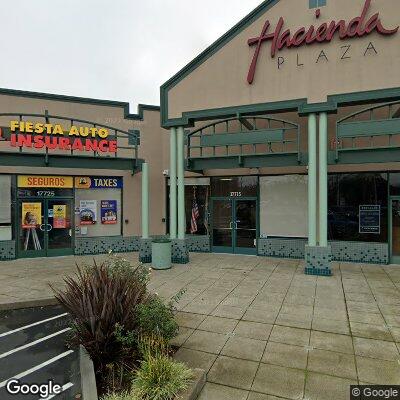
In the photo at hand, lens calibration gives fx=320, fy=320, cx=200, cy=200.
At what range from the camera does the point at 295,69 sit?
38.3 feet

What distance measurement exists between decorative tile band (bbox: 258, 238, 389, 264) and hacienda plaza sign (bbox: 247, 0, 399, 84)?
6.96 metres

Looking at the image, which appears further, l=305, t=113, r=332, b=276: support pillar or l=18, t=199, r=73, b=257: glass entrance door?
l=18, t=199, r=73, b=257: glass entrance door

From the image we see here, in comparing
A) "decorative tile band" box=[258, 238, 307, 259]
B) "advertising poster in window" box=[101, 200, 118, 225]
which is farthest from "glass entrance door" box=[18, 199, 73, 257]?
"decorative tile band" box=[258, 238, 307, 259]

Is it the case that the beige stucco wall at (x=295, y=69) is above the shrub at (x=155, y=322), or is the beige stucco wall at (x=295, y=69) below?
above

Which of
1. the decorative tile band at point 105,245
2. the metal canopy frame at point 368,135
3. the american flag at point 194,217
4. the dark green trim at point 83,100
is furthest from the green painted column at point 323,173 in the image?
the decorative tile band at point 105,245

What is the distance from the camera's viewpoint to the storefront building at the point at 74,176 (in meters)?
13.0

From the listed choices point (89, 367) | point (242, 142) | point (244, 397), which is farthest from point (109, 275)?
point (242, 142)

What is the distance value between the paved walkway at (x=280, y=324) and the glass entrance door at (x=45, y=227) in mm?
2110

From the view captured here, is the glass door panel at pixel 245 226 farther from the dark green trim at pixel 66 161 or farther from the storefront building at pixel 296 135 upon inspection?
the dark green trim at pixel 66 161

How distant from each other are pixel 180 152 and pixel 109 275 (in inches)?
321

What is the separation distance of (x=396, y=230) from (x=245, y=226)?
6109 millimetres

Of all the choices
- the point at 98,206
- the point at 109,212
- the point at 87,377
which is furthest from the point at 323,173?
the point at 98,206

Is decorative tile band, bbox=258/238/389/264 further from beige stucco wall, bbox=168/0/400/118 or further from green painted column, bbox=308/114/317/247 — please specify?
beige stucco wall, bbox=168/0/400/118

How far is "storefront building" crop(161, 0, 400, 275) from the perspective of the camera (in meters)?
10.9
